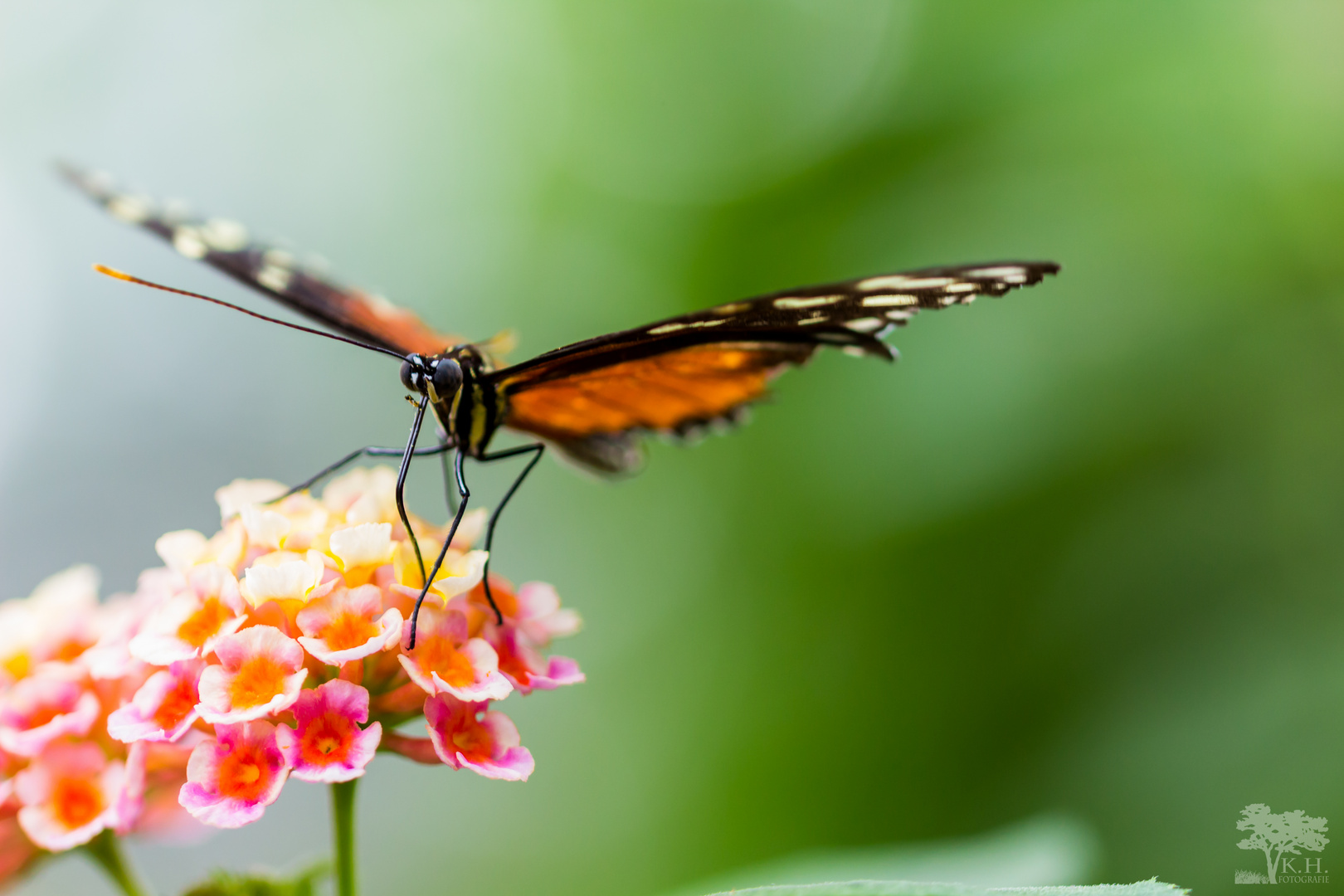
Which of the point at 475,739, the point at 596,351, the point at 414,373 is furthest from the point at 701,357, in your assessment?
the point at 475,739

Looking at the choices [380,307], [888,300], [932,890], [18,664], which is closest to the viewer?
[932,890]

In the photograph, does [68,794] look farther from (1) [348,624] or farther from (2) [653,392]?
(2) [653,392]

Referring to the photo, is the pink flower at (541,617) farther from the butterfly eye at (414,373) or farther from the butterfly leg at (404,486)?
the butterfly eye at (414,373)

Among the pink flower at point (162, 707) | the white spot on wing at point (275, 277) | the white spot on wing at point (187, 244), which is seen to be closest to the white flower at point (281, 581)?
the pink flower at point (162, 707)

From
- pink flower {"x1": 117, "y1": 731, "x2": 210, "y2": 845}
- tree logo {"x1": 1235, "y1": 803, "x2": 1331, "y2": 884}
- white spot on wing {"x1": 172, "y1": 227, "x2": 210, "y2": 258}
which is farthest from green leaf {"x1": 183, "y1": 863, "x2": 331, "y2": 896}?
tree logo {"x1": 1235, "y1": 803, "x2": 1331, "y2": 884}

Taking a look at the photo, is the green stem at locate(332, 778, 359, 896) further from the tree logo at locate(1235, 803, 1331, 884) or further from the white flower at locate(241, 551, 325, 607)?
the tree logo at locate(1235, 803, 1331, 884)

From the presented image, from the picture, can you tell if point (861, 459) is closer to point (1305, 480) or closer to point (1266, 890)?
point (1305, 480)
